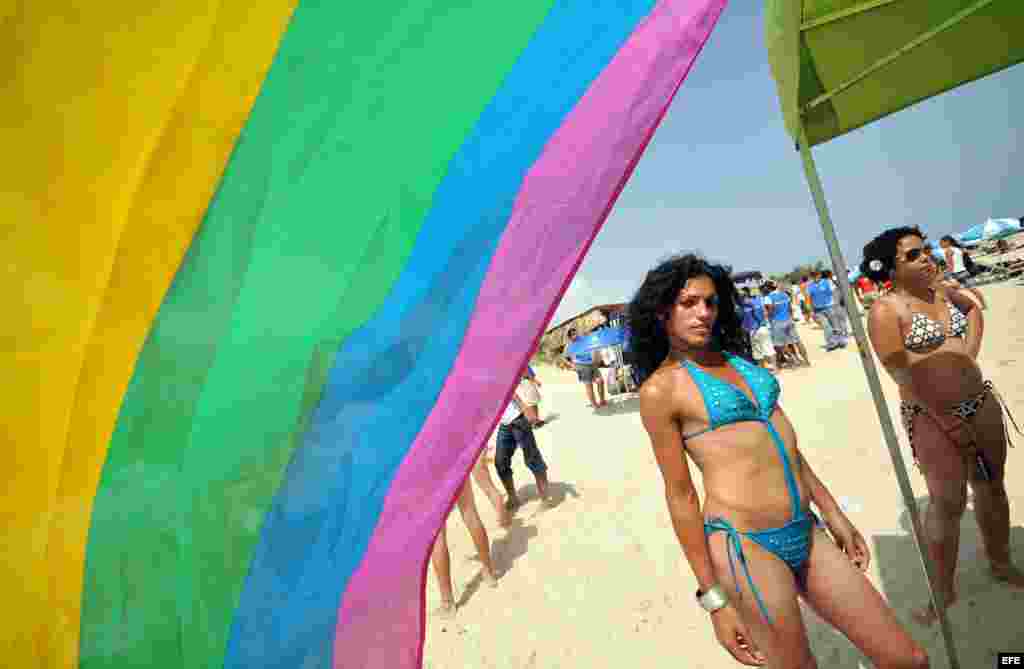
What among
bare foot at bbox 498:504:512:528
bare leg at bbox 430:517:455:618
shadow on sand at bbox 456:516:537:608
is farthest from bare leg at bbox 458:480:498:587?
bare foot at bbox 498:504:512:528

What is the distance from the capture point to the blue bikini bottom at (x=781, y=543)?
191cm

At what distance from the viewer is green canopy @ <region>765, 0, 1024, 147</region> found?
225 centimetres

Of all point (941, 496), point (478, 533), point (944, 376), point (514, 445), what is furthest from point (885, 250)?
point (514, 445)

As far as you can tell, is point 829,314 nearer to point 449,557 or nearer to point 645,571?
point 645,571

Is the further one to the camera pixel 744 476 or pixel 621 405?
pixel 621 405

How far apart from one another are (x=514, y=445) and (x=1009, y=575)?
14.5 feet

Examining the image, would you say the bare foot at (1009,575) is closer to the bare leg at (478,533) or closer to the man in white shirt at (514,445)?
the bare leg at (478,533)

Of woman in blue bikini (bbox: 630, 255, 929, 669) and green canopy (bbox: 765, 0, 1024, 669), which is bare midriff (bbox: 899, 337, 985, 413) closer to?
green canopy (bbox: 765, 0, 1024, 669)

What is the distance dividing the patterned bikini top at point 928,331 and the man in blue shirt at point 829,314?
1093 cm

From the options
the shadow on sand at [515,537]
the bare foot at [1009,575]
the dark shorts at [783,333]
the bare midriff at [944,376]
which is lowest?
the bare foot at [1009,575]

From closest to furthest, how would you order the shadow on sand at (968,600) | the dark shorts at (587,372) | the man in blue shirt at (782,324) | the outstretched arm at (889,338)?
the shadow on sand at (968,600), the outstretched arm at (889,338), the man in blue shirt at (782,324), the dark shorts at (587,372)

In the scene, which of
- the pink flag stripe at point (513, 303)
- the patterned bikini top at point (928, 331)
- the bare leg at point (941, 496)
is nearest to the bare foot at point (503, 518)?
the bare leg at point (941, 496)

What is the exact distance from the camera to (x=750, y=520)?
194 centimetres

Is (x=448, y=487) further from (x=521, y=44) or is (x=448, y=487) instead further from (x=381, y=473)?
(x=521, y=44)
